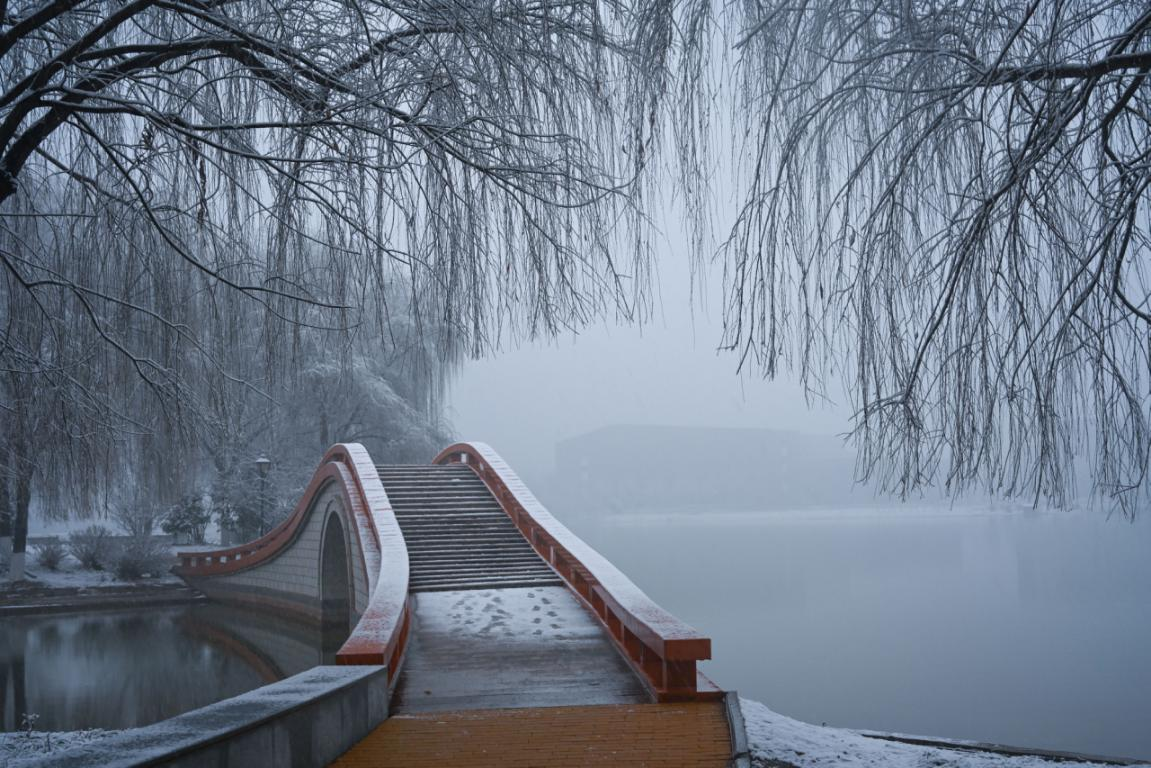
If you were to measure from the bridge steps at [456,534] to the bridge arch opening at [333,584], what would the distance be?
7.26 ft

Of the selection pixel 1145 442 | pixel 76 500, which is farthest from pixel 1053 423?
pixel 76 500

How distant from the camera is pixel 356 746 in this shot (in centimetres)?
403

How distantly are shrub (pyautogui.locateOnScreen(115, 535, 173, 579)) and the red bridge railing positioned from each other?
892 mm

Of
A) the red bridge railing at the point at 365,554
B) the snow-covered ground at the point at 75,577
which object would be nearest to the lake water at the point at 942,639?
the red bridge railing at the point at 365,554

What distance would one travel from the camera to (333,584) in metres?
17.2

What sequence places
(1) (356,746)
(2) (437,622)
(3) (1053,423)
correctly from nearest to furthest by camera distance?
(3) (1053,423) → (1) (356,746) → (2) (437,622)

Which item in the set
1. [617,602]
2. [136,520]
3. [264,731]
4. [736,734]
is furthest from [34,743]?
[136,520]

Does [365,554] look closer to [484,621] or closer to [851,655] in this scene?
[484,621]

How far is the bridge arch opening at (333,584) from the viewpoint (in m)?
16.7

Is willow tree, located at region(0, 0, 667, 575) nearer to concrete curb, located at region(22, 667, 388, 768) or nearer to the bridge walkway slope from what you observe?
concrete curb, located at region(22, 667, 388, 768)

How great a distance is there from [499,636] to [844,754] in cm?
301

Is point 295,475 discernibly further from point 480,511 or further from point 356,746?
point 356,746

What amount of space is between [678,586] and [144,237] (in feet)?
81.2

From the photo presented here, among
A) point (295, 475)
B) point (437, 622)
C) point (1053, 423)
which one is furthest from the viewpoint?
point (295, 475)
